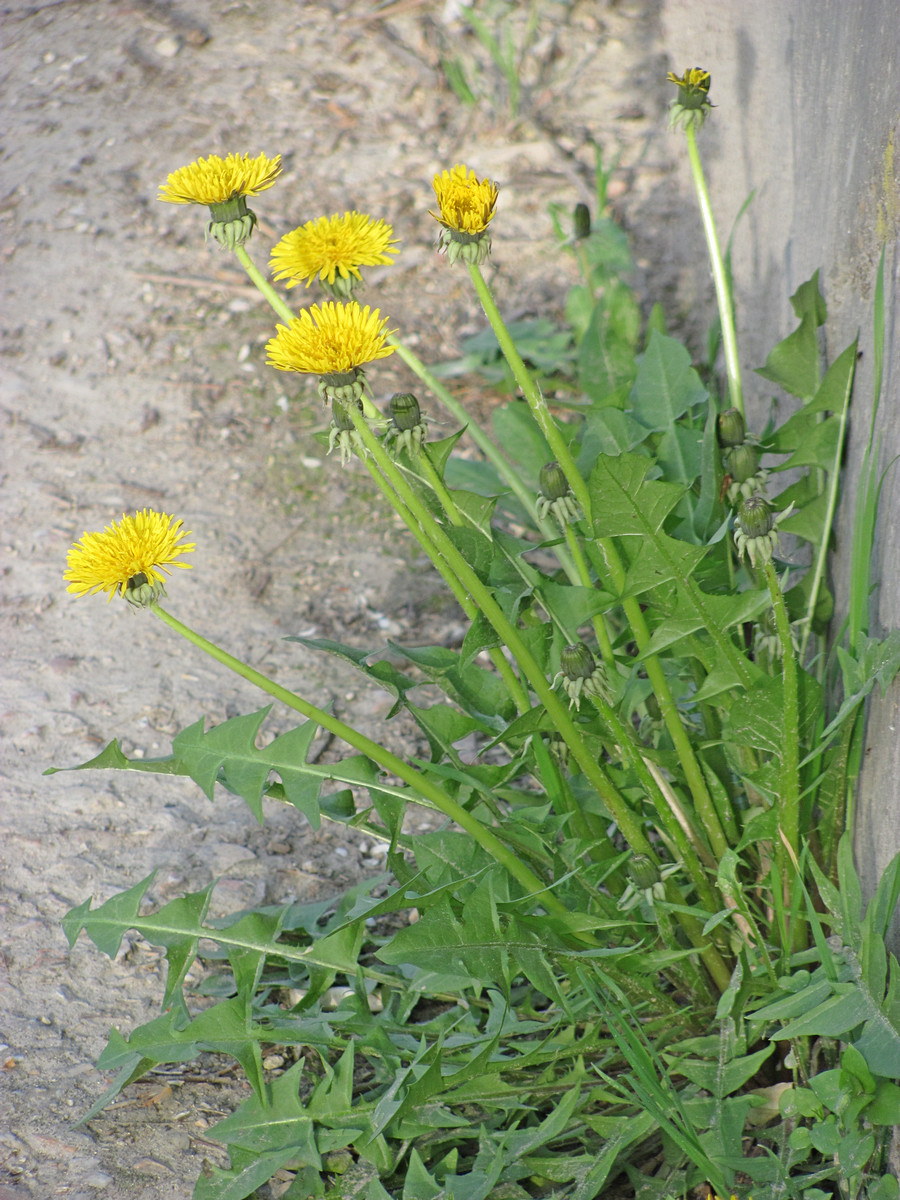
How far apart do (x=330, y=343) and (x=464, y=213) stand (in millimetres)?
199

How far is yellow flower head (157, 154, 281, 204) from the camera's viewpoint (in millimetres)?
1162

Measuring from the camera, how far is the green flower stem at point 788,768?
1.17 meters

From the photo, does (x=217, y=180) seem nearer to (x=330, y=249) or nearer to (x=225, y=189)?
(x=225, y=189)

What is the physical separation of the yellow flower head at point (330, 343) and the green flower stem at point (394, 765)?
28cm

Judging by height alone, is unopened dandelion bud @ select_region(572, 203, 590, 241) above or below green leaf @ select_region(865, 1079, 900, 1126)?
above

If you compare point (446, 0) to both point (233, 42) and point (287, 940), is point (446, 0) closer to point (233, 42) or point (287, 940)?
point (233, 42)

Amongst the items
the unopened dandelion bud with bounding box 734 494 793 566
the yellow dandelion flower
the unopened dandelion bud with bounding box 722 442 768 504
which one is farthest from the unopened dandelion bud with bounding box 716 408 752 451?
the yellow dandelion flower

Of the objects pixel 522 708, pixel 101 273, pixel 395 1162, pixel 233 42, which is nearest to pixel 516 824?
pixel 522 708

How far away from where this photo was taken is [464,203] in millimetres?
1074

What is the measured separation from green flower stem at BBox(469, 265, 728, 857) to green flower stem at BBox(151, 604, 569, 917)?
23 cm

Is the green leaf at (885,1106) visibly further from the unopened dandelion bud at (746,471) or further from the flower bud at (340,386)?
the flower bud at (340,386)

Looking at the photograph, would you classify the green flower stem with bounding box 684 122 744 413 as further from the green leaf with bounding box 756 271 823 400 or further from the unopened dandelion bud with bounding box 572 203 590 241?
the unopened dandelion bud with bounding box 572 203 590 241

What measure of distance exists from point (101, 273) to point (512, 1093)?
2811 millimetres

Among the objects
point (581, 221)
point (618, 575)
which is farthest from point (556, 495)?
point (581, 221)
